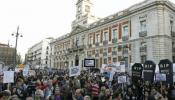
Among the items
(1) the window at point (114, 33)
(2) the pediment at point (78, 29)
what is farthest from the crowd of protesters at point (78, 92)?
(2) the pediment at point (78, 29)

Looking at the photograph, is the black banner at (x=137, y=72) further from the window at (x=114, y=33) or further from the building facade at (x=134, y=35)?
the window at (x=114, y=33)

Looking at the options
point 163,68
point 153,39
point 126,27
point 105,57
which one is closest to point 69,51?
point 105,57

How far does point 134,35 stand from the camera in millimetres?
36469

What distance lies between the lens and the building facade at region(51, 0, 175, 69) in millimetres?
32906

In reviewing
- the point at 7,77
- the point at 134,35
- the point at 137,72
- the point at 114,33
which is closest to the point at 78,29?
the point at 114,33

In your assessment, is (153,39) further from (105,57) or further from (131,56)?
(105,57)

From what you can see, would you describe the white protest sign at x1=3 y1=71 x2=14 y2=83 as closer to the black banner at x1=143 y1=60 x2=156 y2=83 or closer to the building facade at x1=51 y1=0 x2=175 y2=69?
the black banner at x1=143 y1=60 x2=156 y2=83

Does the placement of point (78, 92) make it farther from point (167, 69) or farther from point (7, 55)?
point (7, 55)

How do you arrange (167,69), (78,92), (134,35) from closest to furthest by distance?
(78,92)
(167,69)
(134,35)

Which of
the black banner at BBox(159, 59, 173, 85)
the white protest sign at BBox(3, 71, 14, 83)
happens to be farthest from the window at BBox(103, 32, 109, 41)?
the white protest sign at BBox(3, 71, 14, 83)

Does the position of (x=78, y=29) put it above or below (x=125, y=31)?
above

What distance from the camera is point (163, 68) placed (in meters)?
13.4

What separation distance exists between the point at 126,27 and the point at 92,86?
27911 millimetres

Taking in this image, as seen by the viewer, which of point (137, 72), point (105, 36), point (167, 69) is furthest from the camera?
point (105, 36)
